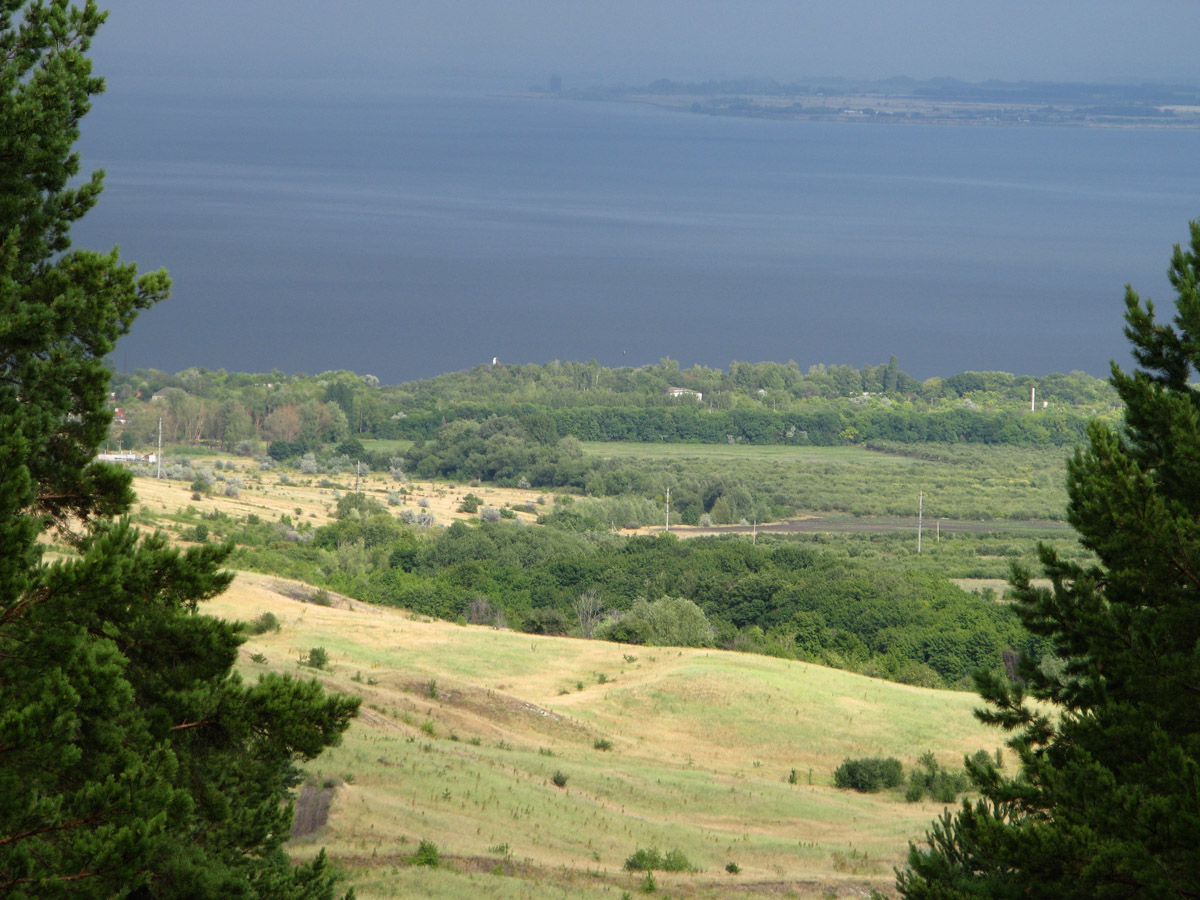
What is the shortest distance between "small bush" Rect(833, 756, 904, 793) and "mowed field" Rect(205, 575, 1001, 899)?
464 mm

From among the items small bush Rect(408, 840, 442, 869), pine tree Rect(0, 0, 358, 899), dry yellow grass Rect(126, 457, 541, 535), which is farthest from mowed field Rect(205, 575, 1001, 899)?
dry yellow grass Rect(126, 457, 541, 535)

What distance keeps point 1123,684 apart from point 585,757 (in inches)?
747

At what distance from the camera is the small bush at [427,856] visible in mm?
16375

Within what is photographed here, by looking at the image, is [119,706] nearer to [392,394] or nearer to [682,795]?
[682,795]

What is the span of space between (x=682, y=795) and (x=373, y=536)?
132 ft

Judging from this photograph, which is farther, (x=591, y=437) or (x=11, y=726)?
(x=591, y=437)

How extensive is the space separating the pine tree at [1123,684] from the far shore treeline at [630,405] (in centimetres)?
8681

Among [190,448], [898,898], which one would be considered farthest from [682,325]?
[898,898]

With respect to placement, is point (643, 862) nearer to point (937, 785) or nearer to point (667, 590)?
point (937, 785)

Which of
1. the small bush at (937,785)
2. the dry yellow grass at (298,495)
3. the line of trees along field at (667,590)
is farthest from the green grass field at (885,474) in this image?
the small bush at (937,785)

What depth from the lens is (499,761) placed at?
23672 mm

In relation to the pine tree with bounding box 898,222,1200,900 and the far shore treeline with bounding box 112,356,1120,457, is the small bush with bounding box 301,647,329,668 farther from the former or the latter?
the far shore treeline with bounding box 112,356,1120,457

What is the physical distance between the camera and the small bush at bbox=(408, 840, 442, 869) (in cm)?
1638

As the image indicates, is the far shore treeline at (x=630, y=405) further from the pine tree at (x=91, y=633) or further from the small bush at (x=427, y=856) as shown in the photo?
the pine tree at (x=91, y=633)
